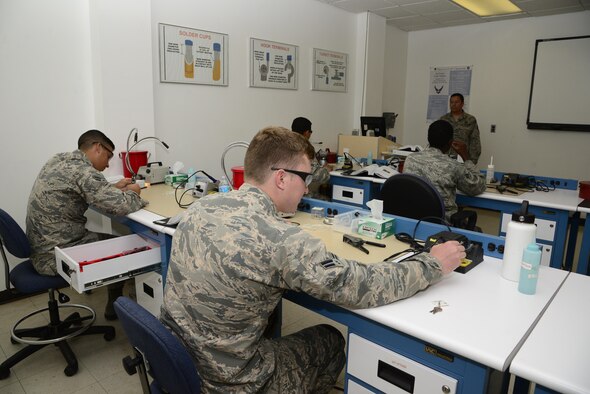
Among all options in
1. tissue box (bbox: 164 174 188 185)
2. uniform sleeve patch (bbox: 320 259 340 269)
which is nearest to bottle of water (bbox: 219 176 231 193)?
tissue box (bbox: 164 174 188 185)

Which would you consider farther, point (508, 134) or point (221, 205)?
point (508, 134)

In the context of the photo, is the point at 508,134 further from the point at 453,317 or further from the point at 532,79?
the point at 453,317

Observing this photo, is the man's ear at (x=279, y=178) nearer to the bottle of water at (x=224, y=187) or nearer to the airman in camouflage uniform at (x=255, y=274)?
the airman in camouflage uniform at (x=255, y=274)

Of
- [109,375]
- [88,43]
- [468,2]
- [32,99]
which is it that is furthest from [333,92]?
[109,375]

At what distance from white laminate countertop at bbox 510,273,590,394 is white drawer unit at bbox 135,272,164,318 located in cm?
163

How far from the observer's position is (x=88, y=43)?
10.0 feet

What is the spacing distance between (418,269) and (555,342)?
0.40 m

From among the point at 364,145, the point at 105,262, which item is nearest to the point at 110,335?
the point at 105,262

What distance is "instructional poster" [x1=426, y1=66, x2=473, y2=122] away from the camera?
19.6 feet

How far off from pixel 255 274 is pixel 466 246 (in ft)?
3.11

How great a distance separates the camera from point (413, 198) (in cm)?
238

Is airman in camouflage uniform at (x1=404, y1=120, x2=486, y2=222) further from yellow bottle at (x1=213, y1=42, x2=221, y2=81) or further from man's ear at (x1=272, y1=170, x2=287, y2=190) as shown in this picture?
yellow bottle at (x1=213, y1=42, x2=221, y2=81)

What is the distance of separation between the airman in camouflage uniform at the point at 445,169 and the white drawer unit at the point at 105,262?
1.87 m

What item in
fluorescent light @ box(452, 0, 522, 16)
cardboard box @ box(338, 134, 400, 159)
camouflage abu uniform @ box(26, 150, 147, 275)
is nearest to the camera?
camouflage abu uniform @ box(26, 150, 147, 275)
